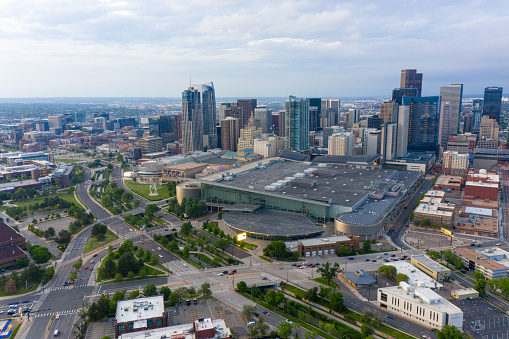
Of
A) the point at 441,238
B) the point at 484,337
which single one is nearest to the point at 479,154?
the point at 441,238

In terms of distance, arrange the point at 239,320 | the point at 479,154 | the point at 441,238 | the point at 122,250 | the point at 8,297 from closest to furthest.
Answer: the point at 239,320
the point at 8,297
the point at 122,250
the point at 441,238
the point at 479,154

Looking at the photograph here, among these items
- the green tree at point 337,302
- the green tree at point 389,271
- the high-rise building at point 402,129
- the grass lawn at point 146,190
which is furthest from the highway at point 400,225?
the grass lawn at point 146,190

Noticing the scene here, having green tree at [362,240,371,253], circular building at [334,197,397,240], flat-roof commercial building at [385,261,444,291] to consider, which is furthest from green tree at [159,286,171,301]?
circular building at [334,197,397,240]

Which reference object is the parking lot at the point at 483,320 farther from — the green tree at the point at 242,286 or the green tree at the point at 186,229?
the green tree at the point at 186,229

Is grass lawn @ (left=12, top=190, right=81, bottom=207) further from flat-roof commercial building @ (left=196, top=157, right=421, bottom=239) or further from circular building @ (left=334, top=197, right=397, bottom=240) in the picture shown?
circular building @ (left=334, top=197, right=397, bottom=240)

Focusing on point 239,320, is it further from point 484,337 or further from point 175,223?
→ point 175,223
